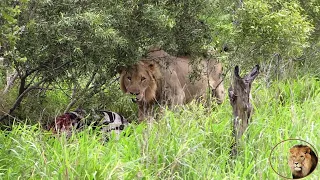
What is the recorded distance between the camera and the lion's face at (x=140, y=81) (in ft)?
21.4

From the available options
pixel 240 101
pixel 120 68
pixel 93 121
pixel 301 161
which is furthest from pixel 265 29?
pixel 301 161

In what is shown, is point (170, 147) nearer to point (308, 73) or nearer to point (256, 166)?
point (256, 166)

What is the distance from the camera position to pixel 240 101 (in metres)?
4.96

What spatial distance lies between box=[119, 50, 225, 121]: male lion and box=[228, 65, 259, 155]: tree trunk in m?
1.48

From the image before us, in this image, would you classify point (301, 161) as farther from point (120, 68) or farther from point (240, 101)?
point (120, 68)

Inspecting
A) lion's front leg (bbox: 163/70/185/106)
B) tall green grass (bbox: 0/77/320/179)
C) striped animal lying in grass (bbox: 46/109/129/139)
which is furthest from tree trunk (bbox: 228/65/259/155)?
lion's front leg (bbox: 163/70/185/106)

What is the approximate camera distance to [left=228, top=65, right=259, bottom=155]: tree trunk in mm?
4879

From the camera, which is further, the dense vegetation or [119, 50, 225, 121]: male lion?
[119, 50, 225, 121]: male lion

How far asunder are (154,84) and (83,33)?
1.65 meters

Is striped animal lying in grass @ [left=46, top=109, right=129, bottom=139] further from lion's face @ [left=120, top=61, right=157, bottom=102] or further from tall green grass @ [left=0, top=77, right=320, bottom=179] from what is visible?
lion's face @ [left=120, top=61, right=157, bottom=102]

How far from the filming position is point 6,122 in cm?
666

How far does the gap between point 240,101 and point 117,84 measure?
7.86ft

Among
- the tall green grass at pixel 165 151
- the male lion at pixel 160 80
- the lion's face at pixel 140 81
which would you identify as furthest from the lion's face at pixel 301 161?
the lion's face at pixel 140 81

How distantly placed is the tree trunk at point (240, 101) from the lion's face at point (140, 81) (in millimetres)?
1658
